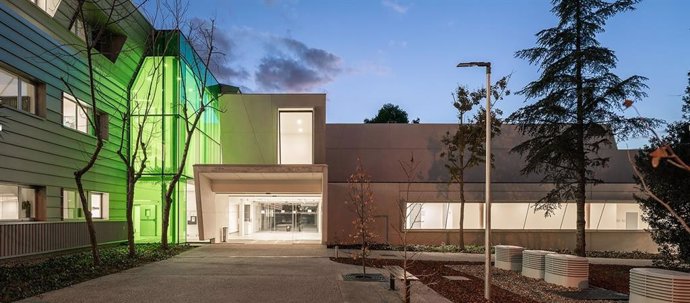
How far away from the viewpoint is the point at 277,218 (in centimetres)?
3694

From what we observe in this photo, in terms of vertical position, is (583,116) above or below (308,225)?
above

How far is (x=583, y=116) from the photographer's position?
20.5 metres

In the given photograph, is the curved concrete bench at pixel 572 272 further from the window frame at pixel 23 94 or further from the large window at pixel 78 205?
the large window at pixel 78 205

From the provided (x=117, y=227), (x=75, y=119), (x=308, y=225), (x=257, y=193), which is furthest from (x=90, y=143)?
(x=308, y=225)

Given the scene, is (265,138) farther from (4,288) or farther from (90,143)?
(4,288)

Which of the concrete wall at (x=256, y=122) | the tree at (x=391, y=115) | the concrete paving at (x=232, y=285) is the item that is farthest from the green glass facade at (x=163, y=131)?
the tree at (x=391, y=115)

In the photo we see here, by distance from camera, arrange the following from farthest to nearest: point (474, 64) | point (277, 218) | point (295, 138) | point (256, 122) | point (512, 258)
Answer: point (277, 218) → point (295, 138) → point (256, 122) → point (512, 258) → point (474, 64)

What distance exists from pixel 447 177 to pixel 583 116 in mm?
11759

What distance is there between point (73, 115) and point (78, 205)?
3.64m

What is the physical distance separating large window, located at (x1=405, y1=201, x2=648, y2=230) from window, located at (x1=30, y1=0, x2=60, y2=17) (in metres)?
18.6

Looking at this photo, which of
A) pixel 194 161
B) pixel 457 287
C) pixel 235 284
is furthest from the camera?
pixel 194 161

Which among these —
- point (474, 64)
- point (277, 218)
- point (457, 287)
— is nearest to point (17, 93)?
point (474, 64)

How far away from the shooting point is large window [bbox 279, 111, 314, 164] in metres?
30.7

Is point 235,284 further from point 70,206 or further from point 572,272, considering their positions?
point 70,206
